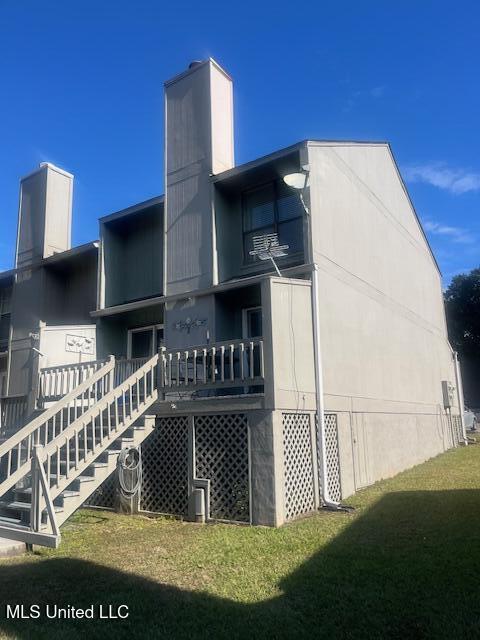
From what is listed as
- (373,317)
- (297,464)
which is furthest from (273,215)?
(297,464)

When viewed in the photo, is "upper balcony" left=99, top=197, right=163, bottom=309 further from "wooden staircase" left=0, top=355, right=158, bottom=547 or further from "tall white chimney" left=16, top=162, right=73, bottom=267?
"wooden staircase" left=0, top=355, right=158, bottom=547

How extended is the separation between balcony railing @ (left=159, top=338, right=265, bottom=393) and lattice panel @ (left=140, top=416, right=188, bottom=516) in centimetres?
69

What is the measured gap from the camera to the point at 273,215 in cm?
1155

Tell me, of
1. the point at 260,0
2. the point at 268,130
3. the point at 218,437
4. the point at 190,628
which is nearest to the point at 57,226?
the point at 268,130

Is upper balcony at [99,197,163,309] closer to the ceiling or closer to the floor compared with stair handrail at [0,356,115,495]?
closer to the ceiling

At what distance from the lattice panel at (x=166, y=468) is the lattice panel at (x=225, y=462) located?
0.38 m

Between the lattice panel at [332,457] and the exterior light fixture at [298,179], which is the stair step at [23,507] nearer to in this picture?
the lattice panel at [332,457]

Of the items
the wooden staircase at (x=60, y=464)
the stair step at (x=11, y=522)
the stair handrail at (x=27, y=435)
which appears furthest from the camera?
the stair handrail at (x=27, y=435)

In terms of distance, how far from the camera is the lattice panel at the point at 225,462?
307 inches

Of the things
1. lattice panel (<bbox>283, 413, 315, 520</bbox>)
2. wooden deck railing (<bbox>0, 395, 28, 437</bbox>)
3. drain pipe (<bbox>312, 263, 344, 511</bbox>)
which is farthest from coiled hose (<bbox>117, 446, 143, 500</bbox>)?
wooden deck railing (<bbox>0, 395, 28, 437</bbox>)

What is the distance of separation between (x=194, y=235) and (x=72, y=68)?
18.5 ft

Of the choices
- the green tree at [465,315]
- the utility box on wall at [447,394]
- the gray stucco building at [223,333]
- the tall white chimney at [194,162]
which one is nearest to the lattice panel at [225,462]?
the gray stucco building at [223,333]

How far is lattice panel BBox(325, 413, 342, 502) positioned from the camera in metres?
8.98

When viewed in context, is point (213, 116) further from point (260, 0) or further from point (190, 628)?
point (190, 628)
